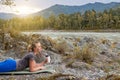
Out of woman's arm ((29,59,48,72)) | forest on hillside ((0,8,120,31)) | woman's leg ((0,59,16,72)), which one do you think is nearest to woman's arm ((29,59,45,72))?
woman's arm ((29,59,48,72))

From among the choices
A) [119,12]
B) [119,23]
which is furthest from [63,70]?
[119,12]

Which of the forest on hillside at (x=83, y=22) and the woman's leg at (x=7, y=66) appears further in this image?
the forest on hillside at (x=83, y=22)

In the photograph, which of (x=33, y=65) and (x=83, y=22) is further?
(x=83, y=22)

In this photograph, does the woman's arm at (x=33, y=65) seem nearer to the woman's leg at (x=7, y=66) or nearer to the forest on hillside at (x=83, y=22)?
the woman's leg at (x=7, y=66)

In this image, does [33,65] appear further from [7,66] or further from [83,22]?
[83,22]

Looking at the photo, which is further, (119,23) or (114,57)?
(119,23)

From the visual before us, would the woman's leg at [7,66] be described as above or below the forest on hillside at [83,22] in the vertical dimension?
above

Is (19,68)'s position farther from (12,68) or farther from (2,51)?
(2,51)

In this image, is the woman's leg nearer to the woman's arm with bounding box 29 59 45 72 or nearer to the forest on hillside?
the woman's arm with bounding box 29 59 45 72

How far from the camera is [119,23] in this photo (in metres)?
111

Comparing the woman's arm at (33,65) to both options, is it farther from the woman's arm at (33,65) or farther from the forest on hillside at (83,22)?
the forest on hillside at (83,22)

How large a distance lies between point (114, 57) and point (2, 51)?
16.0 ft

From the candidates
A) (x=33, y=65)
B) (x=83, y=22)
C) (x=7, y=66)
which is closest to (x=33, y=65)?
(x=33, y=65)

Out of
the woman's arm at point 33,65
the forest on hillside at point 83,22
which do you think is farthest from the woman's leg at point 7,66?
the forest on hillside at point 83,22
